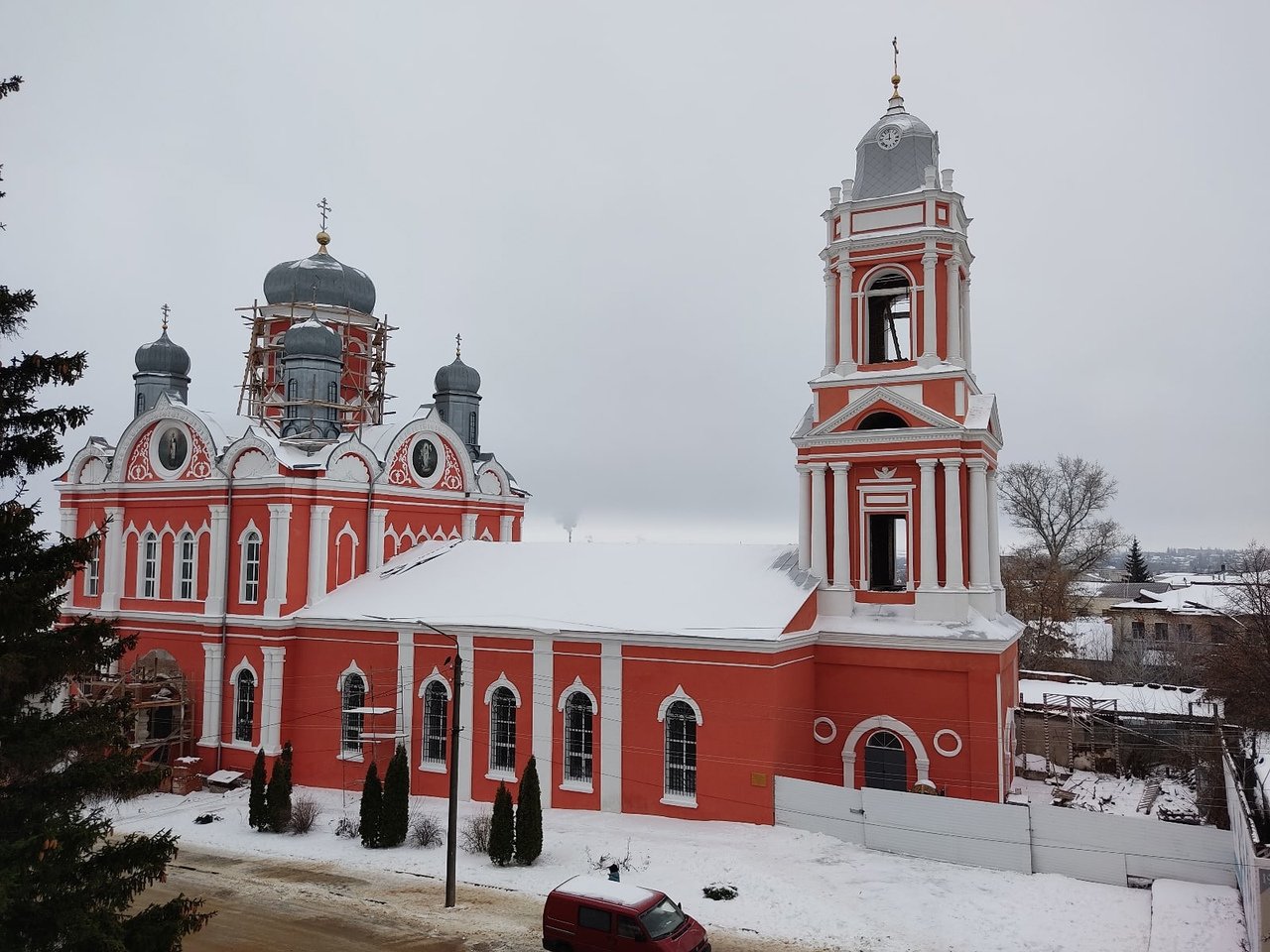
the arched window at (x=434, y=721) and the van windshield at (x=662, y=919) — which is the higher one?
the arched window at (x=434, y=721)

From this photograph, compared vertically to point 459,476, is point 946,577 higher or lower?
lower

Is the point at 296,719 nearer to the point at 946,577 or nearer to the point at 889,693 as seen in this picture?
the point at 889,693

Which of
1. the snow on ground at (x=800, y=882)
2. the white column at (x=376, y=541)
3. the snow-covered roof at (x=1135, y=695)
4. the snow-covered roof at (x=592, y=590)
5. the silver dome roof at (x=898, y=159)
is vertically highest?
the silver dome roof at (x=898, y=159)

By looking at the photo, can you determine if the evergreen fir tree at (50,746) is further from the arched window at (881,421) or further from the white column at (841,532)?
the arched window at (881,421)

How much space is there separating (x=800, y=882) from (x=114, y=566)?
21002 mm

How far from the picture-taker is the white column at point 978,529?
20.7 meters

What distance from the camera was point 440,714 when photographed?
73.7 ft

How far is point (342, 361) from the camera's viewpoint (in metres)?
31.8

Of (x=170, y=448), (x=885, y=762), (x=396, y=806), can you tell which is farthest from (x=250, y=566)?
(x=885, y=762)

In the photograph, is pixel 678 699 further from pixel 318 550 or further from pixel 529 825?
pixel 318 550

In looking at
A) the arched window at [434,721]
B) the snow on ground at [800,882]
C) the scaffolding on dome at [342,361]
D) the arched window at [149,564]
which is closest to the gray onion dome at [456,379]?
the scaffolding on dome at [342,361]

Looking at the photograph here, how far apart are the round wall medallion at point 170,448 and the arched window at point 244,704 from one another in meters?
6.01

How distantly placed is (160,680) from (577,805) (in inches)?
484

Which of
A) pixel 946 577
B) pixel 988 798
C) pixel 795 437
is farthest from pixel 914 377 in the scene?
pixel 988 798
